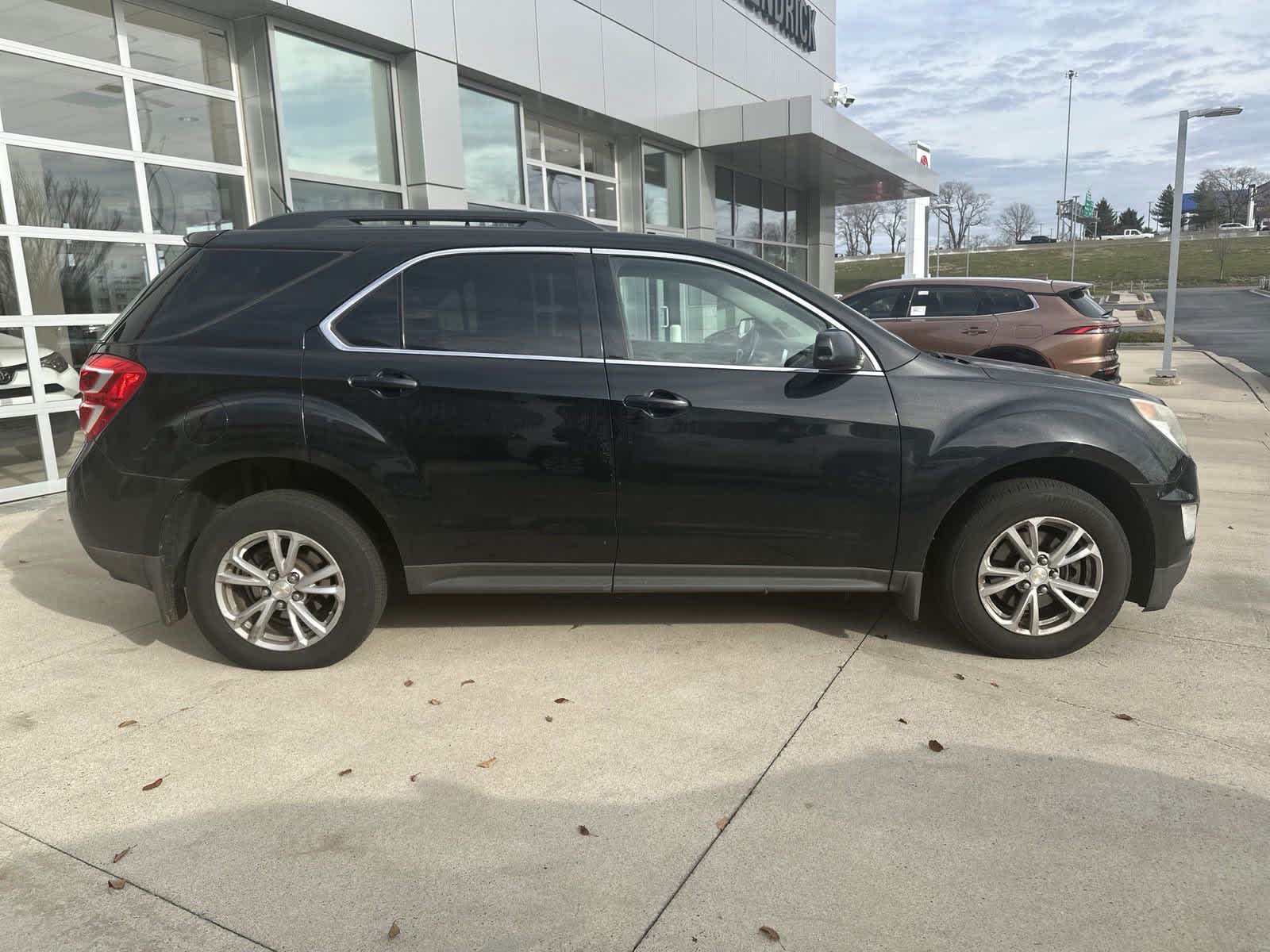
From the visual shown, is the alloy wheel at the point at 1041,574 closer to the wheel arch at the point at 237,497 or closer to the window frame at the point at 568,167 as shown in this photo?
the wheel arch at the point at 237,497

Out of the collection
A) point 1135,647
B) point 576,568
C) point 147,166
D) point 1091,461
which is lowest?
point 1135,647

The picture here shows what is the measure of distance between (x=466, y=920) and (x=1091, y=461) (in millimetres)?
3089

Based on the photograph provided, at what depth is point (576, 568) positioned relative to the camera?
3865mm

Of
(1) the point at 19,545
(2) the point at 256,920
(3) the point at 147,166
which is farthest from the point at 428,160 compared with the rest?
(2) the point at 256,920

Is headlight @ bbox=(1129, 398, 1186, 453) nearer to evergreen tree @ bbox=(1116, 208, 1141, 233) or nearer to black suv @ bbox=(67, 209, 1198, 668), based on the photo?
black suv @ bbox=(67, 209, 1198, 668)

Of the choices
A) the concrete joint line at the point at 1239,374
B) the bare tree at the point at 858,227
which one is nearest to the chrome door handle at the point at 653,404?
the concrete joint line at the point at 1239,374

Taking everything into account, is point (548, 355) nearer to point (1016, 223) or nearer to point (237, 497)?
point (237, 497)

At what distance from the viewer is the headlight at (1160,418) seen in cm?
392

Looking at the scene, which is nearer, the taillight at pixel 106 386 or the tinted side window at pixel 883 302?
the taillight at pixel 106 386

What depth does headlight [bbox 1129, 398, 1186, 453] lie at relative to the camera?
12.9 feet

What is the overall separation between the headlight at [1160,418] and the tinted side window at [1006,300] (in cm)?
679

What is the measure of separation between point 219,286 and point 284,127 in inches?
222

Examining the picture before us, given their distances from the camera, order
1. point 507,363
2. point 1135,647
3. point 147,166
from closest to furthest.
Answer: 1. point 507,363
2. point 1135,647
3. point 147,166

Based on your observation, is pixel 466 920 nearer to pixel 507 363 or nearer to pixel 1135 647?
pixel 507 363
